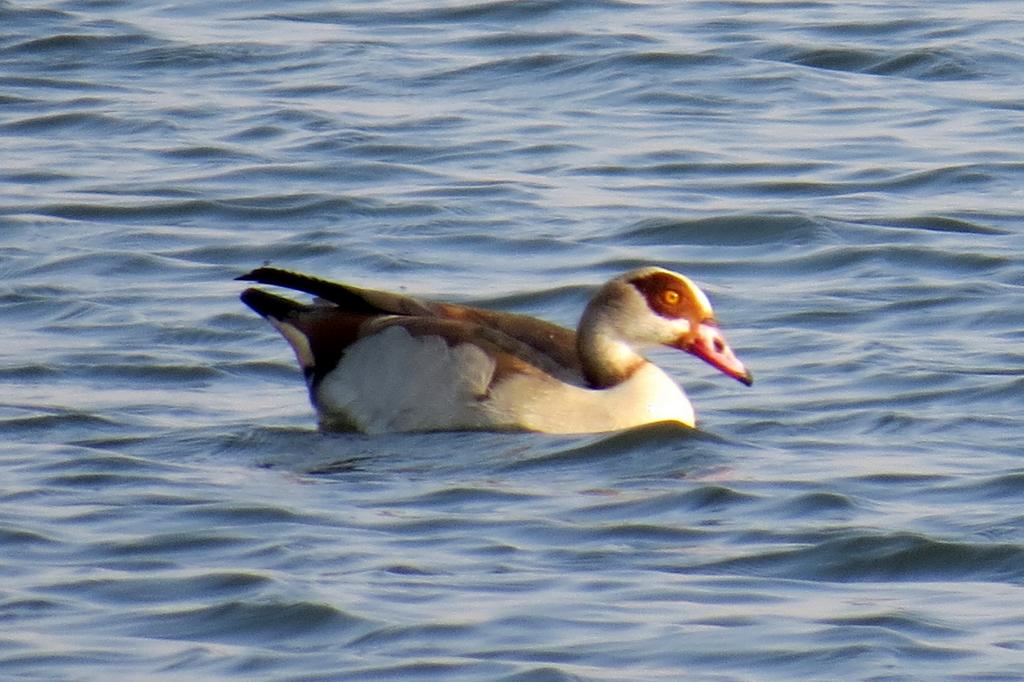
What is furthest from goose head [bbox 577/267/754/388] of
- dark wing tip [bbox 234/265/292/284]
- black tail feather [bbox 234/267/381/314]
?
dark wing tip [bbox 234/265/292/284]

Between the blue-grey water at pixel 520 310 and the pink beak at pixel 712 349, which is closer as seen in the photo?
the blue-grey water at pixel 520 310

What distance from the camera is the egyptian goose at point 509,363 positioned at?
9.77 m

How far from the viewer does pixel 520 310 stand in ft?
39.1

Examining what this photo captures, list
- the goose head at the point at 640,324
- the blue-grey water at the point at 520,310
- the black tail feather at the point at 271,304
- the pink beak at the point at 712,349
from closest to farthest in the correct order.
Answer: the blue-grey water at the point at 520,310, the pink beak at the point at 712,349, the goose head at the point at 640,324, the black tail feather at the point at 271,304

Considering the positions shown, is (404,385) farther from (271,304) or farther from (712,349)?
(712,349)

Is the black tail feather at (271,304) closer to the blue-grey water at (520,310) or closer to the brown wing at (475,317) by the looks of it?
the brown wing at (475,317)

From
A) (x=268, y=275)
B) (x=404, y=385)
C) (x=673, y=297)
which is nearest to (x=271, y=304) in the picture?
(x=268, y=275)

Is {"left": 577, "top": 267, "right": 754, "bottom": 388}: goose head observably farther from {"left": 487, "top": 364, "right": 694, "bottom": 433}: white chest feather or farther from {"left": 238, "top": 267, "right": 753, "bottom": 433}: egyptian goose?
{"left": 487, "top": 364, "right": 694, "bottom": 433}: white chest feather

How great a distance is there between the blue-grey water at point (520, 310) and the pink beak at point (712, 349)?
0.26m

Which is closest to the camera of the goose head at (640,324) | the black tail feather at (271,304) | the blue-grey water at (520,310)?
the blue-grey water at (520,310)

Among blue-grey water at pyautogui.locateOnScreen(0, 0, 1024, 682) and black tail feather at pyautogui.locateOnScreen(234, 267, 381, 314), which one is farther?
black tail feather at pyautogui.locateOnScreen(234, 267, 381, 314)

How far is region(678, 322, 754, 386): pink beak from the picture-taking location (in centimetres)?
974

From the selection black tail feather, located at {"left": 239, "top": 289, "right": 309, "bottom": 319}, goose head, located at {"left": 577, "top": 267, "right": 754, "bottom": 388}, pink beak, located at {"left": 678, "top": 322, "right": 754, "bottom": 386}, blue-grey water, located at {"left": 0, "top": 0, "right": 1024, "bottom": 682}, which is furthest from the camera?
black tail feather, located at {"left": 239, "top": 289, "right": 309, "bottom": 319}

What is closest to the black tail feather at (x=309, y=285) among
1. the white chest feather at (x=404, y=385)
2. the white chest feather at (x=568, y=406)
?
the white chest feather at (x=404, y=385)
